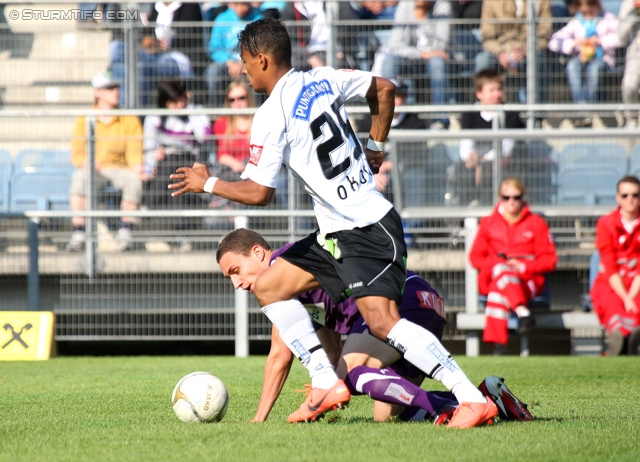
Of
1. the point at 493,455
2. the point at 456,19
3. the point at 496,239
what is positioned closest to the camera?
the point at 493,455

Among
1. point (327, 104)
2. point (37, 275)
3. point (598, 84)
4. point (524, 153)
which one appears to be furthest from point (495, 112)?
point (327, 104)

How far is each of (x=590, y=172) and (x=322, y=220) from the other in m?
6.89

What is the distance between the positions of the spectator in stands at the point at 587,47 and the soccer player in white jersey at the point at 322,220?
7995 millimetres

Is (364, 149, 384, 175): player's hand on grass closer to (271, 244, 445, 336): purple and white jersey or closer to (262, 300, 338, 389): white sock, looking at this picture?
(271, 244, 445, 336): purple and white jersey

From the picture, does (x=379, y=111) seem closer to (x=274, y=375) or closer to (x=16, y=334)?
(x=274, y=375)

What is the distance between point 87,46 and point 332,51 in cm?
374

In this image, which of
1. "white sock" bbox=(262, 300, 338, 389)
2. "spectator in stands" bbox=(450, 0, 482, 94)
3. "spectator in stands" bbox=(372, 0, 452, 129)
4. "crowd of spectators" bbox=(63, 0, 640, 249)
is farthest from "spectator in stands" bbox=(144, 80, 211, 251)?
"white sock" bbox=(262, 300, 338, 389)

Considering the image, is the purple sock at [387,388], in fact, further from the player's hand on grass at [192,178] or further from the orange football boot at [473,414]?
the player's hand on grass at [192,178]

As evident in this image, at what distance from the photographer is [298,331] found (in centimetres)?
505

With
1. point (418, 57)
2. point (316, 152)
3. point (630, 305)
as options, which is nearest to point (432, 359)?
point (316, 152)

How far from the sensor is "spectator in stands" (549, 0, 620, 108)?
40.7ft

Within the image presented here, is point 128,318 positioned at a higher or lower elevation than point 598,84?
lower

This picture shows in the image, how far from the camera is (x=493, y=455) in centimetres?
387

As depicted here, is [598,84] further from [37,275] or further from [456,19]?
[37,275]
